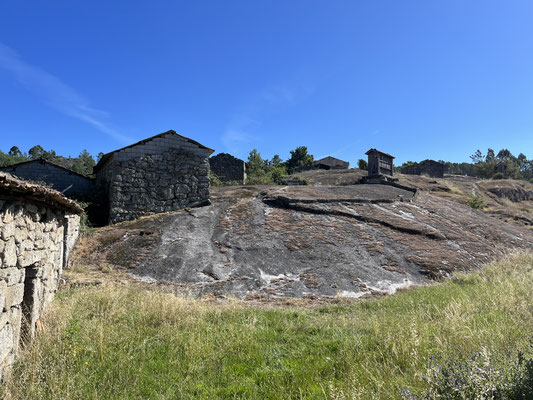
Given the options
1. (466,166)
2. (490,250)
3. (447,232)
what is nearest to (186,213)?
(447,232)

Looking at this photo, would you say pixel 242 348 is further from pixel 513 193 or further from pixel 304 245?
pixel 513 193

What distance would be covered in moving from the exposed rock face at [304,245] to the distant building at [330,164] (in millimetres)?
33276

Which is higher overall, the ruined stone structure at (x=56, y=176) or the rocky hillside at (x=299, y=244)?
the ruined stone structure at (x=56, y=176)

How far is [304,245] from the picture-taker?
39.7 ft

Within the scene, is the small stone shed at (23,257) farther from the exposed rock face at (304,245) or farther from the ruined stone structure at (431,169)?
the ruined stone structure at (431,169)

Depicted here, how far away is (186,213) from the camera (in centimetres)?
1469

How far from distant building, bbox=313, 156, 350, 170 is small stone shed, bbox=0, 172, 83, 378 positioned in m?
47.2

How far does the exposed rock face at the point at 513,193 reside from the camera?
3622 cm

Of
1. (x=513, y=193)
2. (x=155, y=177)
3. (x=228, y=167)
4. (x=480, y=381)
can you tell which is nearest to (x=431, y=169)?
(x=513, y=193)

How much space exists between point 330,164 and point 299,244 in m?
42.1

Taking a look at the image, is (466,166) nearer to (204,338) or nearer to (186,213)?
(186,213)

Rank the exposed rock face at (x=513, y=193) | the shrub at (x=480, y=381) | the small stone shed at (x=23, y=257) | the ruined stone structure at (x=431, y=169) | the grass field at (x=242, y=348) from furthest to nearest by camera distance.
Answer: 1. the ruined stone structure at (x=431, y=169)
2. the exposed rock face at (x=513, y=193)
3. the small stone shed at (x=23, y=257)
4. the grass field at (x=242, y=348)
5. the shrub at (x=480, y=381)

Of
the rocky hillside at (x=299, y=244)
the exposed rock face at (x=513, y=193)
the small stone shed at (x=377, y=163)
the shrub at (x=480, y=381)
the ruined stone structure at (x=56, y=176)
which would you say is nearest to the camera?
the shrub at (x=480, y=381)

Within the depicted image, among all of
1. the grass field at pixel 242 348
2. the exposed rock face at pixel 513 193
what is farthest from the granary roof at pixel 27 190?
the exposed rock face at pixel 513 193
